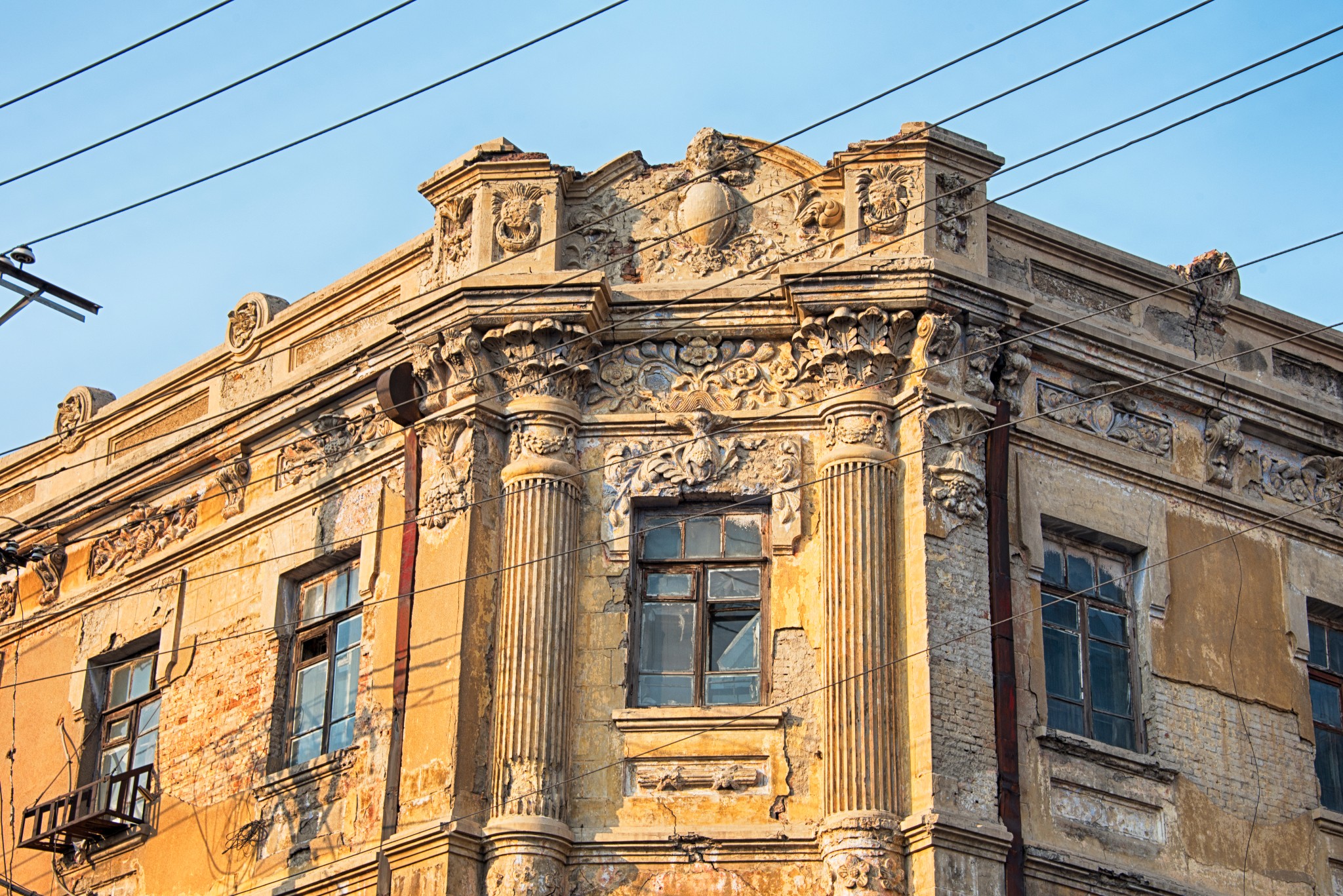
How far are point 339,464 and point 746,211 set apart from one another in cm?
389

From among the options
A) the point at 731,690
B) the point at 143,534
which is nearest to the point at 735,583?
the point at 731,690

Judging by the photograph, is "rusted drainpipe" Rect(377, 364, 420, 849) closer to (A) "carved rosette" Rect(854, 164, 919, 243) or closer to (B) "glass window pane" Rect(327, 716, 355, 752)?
(B) "glass window pane" Rect(327, 716, 355, 752)

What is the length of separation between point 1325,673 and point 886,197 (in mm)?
5303

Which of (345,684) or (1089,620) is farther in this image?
(345,684)

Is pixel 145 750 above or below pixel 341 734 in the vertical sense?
above

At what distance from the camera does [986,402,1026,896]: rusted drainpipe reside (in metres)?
15.3

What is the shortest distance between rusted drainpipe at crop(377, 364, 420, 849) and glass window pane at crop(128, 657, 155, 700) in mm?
3414

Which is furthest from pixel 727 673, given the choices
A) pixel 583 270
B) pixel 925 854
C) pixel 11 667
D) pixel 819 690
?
pixel 11 667

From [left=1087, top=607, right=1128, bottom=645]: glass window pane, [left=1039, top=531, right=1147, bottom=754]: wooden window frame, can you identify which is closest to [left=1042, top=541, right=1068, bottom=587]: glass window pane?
[left=1039, top=531, right=1147, bottom=754]: wooden window frame

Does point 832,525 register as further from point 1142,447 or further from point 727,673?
point 1142,447

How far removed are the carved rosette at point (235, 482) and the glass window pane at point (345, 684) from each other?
84.3 inches

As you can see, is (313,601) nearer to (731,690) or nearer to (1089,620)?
(731,690)

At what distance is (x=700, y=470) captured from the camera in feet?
54.6

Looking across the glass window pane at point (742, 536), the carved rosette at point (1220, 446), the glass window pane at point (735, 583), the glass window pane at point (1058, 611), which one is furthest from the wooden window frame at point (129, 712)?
the carved rosette at point (1220, 446)
